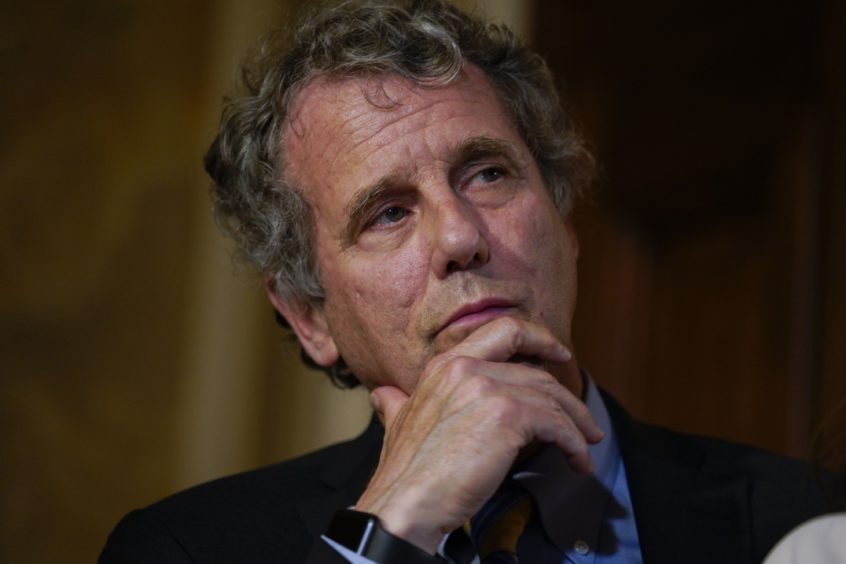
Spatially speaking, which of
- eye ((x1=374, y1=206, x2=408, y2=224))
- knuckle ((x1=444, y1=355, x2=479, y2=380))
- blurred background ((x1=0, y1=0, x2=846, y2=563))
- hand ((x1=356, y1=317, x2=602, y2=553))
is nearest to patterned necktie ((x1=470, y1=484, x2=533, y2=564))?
hand ((x1=356, y1=317, x2=602, y2=553))

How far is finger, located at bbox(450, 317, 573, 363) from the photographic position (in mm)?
2014

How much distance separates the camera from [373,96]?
91.0 inches

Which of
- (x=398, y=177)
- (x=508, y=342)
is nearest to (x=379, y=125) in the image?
(x=398, y=177)

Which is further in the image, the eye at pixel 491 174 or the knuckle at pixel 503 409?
the eye at pixel 491 174

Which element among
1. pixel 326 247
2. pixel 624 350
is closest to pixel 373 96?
pixel 326 247

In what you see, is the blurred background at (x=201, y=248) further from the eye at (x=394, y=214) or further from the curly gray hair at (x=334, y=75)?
the eye at (x=394, y=214)

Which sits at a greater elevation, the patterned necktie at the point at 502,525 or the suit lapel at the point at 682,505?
the patterned necktie at the point at 502,525

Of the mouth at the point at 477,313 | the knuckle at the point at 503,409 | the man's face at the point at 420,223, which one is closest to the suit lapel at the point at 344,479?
the man's face at the point at 420,223

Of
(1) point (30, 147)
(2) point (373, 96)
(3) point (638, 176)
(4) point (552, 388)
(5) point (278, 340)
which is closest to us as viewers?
(4) point (552, 388)

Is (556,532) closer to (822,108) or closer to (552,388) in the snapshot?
(552,388)

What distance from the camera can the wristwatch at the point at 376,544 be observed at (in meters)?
1.80

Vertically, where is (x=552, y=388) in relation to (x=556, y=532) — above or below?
above

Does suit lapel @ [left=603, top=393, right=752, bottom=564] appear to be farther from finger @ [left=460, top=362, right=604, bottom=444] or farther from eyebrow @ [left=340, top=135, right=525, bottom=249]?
eyebrow @ [left=340, top=135, right=525, bottom=249]

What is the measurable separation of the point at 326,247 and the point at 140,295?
139cm
